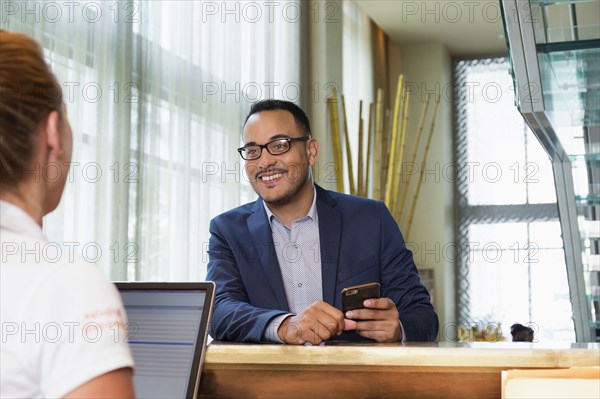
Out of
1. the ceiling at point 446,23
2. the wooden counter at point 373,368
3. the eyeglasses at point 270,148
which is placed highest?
the ceiling at point 446,23

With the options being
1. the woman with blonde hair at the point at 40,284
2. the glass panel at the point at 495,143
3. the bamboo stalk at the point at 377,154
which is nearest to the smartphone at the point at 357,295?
the woman with blonde hair at the point at 40,284

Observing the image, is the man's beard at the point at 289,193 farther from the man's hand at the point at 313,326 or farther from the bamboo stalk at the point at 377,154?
the bamboo stalk at the point at 377,154

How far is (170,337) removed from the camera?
1525 mm

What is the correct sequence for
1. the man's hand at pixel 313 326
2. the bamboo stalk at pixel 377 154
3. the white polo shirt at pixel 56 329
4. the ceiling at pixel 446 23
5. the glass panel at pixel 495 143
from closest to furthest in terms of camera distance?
1. the white polo shirt at pixel 56 329
2. the man's hand at pixel 313 326
3. the bamboo stalk at pixel 377 154
4. the ceiling at pixel 446 23
5. the glass panel at pixel 495 143

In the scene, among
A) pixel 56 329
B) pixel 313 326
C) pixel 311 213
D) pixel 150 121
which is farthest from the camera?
pixel 150 121

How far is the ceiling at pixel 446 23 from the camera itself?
250 inches

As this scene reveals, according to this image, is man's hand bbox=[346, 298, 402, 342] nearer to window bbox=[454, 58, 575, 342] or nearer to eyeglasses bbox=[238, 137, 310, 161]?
eyeglasses bbox=[238, 137, 310, 161]

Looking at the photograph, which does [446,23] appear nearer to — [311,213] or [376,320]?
[311,213]

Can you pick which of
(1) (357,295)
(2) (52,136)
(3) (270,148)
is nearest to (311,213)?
(3) (270,148)

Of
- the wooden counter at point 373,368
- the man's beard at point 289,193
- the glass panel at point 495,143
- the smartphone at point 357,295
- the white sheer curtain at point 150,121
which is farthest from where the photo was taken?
the glass panel at point 495,143

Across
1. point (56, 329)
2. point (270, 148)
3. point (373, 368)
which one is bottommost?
point (373, 368)

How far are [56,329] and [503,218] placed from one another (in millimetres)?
6714

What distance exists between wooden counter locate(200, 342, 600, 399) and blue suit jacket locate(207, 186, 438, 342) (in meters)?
0.55

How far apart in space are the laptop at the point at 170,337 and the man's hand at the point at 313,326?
10.3 inches
